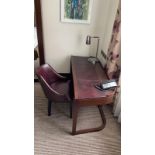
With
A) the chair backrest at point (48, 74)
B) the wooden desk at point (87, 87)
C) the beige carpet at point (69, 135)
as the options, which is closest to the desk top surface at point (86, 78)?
the wooden desk at point (87, 87)

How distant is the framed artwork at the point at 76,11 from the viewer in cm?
213

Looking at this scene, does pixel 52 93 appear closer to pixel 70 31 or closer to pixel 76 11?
pixel 70 31

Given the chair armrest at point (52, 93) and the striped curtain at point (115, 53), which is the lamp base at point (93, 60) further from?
the chair armrest at point (52, 93)

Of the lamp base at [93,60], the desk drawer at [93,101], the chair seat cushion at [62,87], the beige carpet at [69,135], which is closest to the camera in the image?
the desk drawer at [93,101]

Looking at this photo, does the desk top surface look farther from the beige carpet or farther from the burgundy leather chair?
the beige carpet

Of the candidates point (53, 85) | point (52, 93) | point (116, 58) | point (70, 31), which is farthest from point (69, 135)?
point (70, 31)
